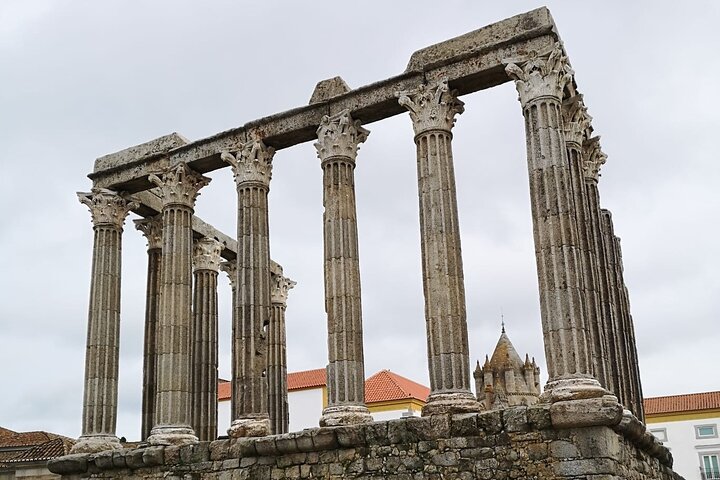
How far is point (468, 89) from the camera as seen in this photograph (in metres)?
17.1

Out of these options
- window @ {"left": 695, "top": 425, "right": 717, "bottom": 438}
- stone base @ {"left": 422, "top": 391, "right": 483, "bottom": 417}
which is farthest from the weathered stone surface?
window @ {"left": 695, "top": 425, "right": 717, "bottom": 438}

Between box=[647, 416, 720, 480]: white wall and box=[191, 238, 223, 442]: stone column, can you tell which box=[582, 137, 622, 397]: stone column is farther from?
box=[647, 416, 720, 480]: white wall

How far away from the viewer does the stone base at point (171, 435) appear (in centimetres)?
1761

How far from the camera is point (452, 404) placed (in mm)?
14672

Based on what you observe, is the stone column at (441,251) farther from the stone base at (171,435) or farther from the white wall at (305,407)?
the white wall at (305,407)

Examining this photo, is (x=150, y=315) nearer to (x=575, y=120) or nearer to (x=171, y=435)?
(x=171, y=435)

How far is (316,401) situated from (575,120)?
30370 mm

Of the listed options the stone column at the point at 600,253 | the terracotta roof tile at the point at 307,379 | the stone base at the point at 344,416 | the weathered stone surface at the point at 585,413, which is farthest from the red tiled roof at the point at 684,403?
the weathered stone surface at the point at 585,413

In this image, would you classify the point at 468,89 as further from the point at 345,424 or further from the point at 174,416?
the point at 174,416

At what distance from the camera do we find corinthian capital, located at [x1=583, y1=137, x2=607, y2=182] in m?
18.6

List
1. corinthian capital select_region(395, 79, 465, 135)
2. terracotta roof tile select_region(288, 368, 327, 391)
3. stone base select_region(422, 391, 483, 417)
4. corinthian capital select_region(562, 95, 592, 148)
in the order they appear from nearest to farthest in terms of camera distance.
Result: stone base select_region(422, 391, 483, 417), corinthian capital select_region(395, 79, 465, 135), corinthian capital select_region(562, 95, 592, 148), terracotta roof tile select_region(288, 368, 327, 391)

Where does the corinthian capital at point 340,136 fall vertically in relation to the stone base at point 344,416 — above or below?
above

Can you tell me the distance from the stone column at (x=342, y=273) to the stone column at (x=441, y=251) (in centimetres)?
150

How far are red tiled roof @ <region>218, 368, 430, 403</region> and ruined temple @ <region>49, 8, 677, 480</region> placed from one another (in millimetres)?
24419
